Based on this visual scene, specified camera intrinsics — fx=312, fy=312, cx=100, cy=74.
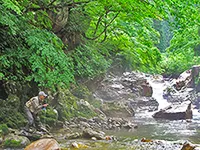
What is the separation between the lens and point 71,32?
42.6ft

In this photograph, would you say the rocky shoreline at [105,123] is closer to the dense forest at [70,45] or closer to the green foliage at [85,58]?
the dense forest at [70,45]

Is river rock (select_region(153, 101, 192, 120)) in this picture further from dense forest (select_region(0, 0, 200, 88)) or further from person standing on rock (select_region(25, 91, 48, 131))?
person standing on rock (select_region(25, 91, 48, 131))

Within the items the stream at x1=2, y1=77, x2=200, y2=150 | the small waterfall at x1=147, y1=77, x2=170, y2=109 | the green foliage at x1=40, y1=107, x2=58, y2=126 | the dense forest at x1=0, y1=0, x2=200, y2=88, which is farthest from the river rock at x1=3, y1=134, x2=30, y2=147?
the small waterfall at x1=147, y1=77, x2=170, y2=109

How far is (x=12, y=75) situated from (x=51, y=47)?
2215mm

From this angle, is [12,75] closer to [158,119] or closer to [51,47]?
[51,47]

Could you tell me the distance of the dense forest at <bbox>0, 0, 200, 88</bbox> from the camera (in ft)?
26.1

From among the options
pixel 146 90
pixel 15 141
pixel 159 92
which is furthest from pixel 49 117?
pixel 159 92

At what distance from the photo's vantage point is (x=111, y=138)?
975 centimetres

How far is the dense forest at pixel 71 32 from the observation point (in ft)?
26.1

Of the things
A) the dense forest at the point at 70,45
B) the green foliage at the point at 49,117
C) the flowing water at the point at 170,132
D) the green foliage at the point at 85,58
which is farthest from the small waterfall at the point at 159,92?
the green foliage at the point at 49,117

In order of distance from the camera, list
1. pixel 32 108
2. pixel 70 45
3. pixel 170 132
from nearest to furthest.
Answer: pixel 32 108 → pixel 170 132 → pixel 70 45

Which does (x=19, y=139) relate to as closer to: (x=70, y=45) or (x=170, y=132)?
(x=170, y=132)

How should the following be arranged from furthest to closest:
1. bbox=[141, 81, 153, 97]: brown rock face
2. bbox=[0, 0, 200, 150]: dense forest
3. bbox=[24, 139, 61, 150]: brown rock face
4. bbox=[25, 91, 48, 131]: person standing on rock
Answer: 1. bbox=[141, 81, 153, 97]: brown rock face
2. bbox=[25, 91, 48, 131]: person standing on rock
3. bbox=[0, 0, 200, 150]: dense forest
4. bbox=[24, 139, 61, 150]: brown rock face

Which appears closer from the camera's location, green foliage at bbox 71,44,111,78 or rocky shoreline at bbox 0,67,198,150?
rocky shoreline at bbox 0,67,198,150
